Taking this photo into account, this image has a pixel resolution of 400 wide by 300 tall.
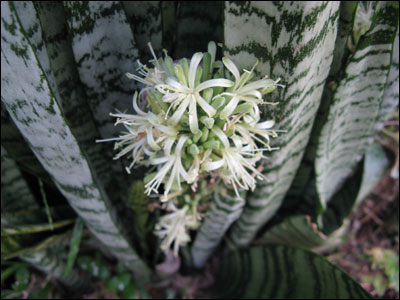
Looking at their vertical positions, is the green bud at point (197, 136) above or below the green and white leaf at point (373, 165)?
above

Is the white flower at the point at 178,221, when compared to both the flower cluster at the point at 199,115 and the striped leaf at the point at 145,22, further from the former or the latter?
the striped leaf at the point at 145,22

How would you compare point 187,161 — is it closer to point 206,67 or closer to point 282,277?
point 206,67

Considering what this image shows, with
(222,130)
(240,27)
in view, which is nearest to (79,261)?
(222,130)

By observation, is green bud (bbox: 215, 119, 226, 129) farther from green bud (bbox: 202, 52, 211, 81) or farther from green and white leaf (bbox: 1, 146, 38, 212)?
green and white leaf (bbox: 1, 146, 38, 212)

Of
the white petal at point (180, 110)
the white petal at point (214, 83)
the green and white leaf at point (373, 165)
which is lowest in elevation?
the green and white leaf at point (373, 165)

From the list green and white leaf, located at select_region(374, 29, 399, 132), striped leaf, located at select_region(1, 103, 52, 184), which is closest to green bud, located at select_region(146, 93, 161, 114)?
striped leaf, located at select_region(1, 103, 52, 184)

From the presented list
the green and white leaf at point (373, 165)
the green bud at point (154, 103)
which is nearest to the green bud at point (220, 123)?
the green bud at point (154, 103)
